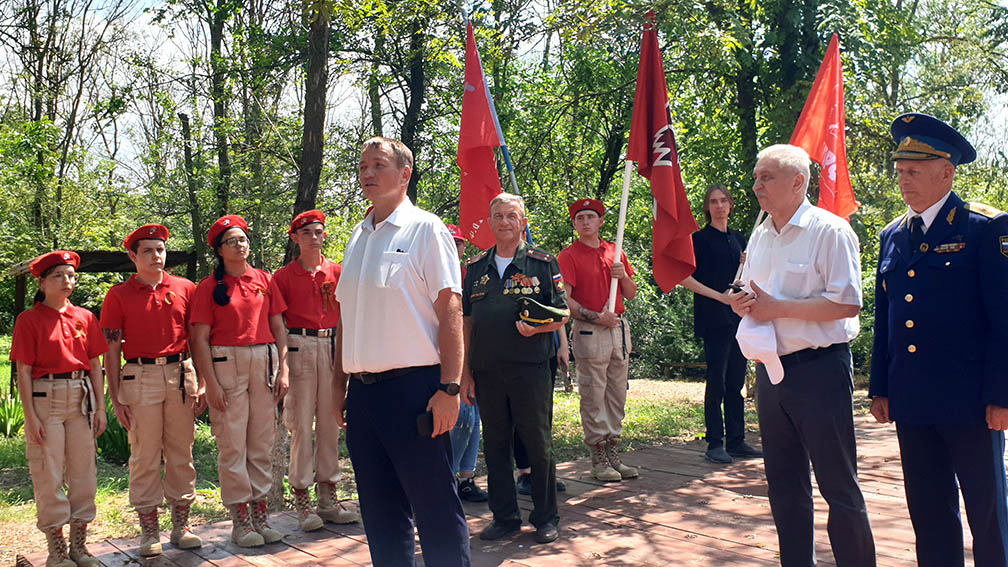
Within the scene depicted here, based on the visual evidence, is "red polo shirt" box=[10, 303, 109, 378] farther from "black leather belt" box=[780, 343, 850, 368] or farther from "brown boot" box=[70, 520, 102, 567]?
"black leather belt" box=[780, 343, 850, 368]

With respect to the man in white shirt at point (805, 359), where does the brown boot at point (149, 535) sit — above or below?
below

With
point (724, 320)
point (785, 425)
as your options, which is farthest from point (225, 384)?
point (724, 320)

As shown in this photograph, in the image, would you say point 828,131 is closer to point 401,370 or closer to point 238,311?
point 401,370

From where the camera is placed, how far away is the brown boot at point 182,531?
195 inches

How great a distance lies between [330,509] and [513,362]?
5.29 ft

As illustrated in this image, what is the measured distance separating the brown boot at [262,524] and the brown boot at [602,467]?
245 centimetres

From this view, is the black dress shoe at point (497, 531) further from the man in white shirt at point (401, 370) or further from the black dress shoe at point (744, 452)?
the black dress shoe at point (744, 452)

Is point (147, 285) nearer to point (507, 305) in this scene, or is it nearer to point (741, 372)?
point (507, 305)

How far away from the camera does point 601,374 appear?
6.20m

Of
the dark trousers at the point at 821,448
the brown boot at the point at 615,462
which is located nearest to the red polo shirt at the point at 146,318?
the brown boot at the point at 615,462

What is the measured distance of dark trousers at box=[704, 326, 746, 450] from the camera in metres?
6.77

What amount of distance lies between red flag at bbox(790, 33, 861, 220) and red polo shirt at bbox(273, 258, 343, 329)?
140 inches

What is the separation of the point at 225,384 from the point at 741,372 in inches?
164

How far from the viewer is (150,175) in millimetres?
18453
